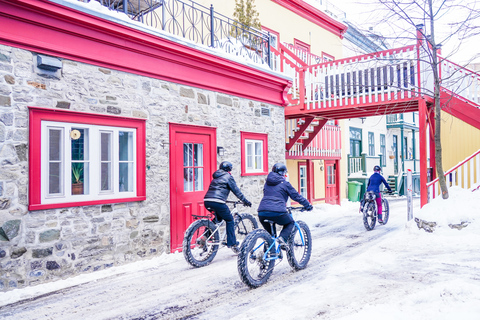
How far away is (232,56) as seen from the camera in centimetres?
830

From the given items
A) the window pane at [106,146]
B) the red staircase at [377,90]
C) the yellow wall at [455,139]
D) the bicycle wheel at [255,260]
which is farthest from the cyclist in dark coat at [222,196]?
the yellow wall at [455,139]

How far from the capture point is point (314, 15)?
1593cm

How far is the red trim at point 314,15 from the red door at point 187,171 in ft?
27.2

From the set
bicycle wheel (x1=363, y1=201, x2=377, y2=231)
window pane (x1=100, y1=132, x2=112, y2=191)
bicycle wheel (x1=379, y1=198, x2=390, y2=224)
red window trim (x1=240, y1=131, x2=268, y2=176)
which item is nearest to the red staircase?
bicycle wheel (x1=379, y1=198, x2=390, y2=224)

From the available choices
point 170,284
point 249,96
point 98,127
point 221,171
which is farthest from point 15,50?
point 249,96

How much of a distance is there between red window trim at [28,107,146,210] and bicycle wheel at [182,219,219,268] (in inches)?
47.5

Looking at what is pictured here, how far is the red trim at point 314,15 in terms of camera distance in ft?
47.7

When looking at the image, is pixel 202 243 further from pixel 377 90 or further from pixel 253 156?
pixel 377 90

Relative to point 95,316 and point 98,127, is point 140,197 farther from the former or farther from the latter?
point 95,316

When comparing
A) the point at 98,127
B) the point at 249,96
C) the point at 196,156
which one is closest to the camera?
the point at 98,127

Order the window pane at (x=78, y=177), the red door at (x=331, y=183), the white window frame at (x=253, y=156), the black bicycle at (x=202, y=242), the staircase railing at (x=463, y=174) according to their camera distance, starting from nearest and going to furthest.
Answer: the window pane at (x=78, y=177) → the black bicycle at (x=202, y=242) → the staircase railing at (x=463, y=174) → the white window frame at (x=253, y=156) → the red door at (x=331, y=183)

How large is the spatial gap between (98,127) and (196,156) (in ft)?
7.33

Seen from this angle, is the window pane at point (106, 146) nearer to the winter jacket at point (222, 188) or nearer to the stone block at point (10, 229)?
the stone block at point (10, 229)

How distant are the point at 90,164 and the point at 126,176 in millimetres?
701
